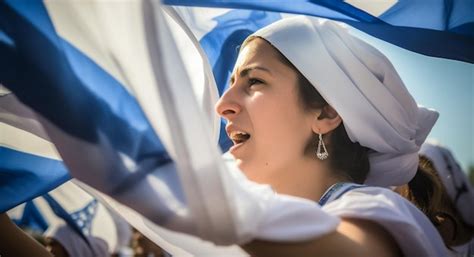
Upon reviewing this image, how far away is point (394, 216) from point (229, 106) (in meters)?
0.62

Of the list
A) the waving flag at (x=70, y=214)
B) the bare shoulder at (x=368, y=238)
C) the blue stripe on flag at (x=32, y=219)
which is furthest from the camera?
the blue stripe on flag at (x=32, y=219)

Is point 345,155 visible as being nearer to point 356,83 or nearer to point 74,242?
point 356,83

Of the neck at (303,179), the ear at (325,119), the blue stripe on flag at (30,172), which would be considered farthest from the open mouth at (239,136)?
the blue stripe on flag at (30,172)

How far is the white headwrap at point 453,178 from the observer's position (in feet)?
6.42

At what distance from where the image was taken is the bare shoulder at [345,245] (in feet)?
2.65

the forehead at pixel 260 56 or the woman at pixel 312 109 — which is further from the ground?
the forehead at pixel 260 56

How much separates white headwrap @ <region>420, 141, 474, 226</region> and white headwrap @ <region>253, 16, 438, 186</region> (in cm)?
57

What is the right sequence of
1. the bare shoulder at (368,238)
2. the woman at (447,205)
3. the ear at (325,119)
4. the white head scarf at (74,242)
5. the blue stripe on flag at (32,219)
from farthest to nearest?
the white head scarf at (74,242)
the blue stripe on flag at (32,219)
the woman at (447,205)
the ear at (325,119)
the bare shoulder at (368,238)

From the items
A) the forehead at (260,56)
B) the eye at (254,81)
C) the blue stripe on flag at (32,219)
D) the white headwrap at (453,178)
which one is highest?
the forehead at (260,56)

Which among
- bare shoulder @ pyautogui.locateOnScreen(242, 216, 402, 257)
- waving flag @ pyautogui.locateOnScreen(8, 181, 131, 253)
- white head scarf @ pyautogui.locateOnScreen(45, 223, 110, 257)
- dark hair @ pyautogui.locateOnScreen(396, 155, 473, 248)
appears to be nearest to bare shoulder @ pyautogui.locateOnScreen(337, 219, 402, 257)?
bare shoulder @ pyautogui.locateOnScreen(242, 216, 402, 257)

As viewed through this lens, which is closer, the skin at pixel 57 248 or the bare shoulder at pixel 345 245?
the bare shoulder at pixel 345 245

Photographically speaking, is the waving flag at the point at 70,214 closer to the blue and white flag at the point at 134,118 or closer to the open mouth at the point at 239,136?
the open mouth at the point at 239,136

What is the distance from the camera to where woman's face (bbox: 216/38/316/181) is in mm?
1456

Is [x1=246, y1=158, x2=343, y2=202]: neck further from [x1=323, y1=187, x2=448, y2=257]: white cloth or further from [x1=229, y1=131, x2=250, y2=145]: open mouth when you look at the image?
[x1=323, y1=187, x2=448, y2=257]: white cloth
